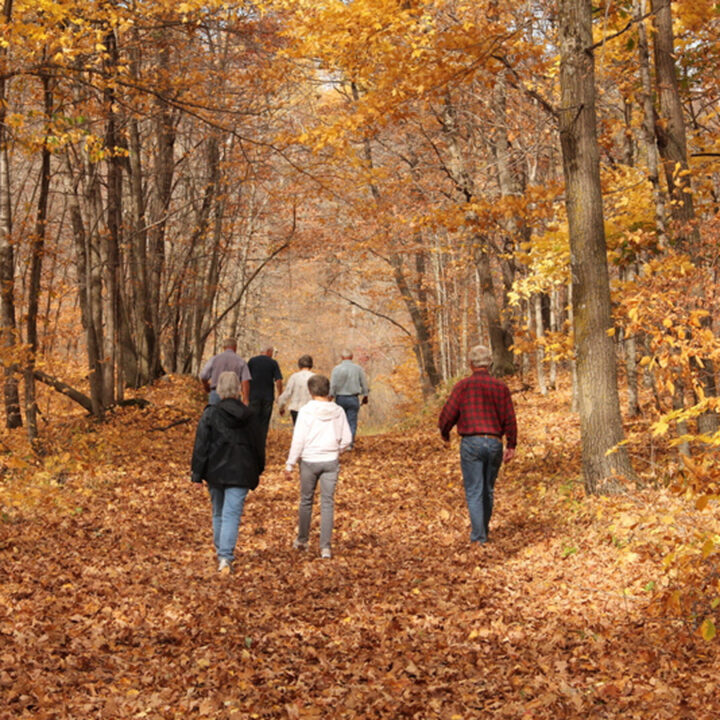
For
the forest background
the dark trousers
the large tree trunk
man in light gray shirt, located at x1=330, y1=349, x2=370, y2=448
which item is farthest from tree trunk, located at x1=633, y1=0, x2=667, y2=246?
the dark trousers

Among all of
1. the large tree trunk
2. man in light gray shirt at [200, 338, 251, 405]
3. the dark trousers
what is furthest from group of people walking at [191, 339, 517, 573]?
the dark trousers

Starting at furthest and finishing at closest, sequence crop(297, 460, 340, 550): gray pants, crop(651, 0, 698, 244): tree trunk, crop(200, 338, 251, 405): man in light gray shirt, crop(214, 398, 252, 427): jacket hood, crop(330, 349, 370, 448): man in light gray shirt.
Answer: crop(330, 349, 370, 448): man in light gray shirt < crop(200, 338, 251, 405): man in light gray shirt < crop(651, 0, 698, 244): tree trunk < crop(297, 460, 340, 550): gray pants < crop(214, 398, 252, 427): jacket hood

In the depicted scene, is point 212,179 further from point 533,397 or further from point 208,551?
point 208,551

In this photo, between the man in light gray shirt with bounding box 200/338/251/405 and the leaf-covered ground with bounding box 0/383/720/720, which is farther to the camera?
the man in light gray shirt with bounding box 200/338/251/405

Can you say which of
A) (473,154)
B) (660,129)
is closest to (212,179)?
(473,154)

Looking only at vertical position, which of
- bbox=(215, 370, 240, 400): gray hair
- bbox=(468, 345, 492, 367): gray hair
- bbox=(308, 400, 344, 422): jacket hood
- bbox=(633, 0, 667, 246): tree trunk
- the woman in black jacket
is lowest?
the woman in black jacket

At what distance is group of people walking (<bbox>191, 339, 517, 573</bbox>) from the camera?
8.16 meters

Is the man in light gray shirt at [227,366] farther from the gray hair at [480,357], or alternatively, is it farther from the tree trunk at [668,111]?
the tree trunk at [668,111]

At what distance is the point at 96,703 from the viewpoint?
15.7 ft

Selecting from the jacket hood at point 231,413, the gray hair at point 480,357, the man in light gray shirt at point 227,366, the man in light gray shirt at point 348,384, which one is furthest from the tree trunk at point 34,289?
the gray hair at point 480,357

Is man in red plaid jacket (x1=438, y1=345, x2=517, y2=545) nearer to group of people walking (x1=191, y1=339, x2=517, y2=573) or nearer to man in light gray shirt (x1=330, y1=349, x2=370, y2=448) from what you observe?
group of people walking (x1=191, y1=339, x2=517, y2=573)

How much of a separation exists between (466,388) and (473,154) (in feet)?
52.3

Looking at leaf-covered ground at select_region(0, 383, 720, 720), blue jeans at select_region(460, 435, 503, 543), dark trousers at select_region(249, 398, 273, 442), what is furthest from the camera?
dark trousers at select_region(249, 398, 273, 442)

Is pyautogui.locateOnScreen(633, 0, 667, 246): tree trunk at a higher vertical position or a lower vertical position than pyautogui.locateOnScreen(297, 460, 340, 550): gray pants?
higher
